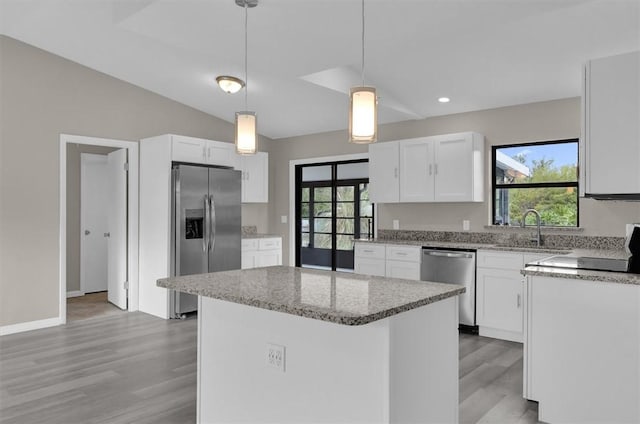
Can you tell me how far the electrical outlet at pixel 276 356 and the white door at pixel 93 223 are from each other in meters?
5.35

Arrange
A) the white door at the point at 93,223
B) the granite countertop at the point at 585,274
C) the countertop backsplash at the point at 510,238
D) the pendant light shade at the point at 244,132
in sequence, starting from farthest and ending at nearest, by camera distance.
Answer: the white door at the point at 93,223 < the countertop backsplash at the point at 510,238 < the pendant light shade at the point at 244,132 < the granite countertop at the point at 585,274

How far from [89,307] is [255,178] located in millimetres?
2652

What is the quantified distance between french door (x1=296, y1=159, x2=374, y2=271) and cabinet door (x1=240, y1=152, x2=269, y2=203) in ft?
2.10

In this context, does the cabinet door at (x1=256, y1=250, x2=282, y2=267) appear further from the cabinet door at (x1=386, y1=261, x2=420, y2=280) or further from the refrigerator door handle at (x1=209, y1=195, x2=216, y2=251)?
the cabinet door at (x1=386, y1=261, x2=420, y2=280)

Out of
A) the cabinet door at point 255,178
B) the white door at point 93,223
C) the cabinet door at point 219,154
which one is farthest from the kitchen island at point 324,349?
the white door at point 93,223

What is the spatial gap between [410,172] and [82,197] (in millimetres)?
4643

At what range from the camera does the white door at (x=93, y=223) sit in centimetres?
651

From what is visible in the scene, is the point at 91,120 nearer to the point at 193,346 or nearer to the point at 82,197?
the point at 82,197

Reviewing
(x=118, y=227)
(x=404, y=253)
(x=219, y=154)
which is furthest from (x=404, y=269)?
(x=118, y=227)

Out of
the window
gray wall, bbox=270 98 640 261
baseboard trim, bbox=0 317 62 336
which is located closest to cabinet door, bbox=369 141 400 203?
gray wall, bbox=270 98 640 261

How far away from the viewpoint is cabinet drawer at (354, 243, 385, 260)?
5.19 m

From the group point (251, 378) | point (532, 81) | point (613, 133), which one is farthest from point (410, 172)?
point (251, 378)

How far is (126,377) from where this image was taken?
10.8 ft

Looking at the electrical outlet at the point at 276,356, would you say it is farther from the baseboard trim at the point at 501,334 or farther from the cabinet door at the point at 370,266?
the cabinet door at the point at 370,266
